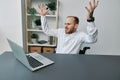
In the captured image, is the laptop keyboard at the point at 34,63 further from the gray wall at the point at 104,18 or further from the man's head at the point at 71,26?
the gray wall at the point at 104,18

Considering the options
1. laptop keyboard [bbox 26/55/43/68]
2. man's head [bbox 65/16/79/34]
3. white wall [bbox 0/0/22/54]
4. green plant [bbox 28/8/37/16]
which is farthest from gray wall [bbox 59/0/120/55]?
laptop keyboard [bbox 26/55/43/68]

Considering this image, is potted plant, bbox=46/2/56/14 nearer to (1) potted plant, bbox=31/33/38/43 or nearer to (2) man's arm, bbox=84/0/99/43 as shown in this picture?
(1) potted plant, bbox=31/33/38/43

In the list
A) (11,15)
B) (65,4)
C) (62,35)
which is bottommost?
(62,35)

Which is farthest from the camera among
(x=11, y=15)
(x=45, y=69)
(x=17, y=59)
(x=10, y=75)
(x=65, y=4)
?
(x=65, y=4)

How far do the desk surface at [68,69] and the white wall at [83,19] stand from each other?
5.68 feet

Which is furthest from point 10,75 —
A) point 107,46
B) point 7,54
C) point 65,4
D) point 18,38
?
point 107,46

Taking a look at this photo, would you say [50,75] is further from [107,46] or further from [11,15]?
[107,46]

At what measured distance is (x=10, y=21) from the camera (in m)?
3.06

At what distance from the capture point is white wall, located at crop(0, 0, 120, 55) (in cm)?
302

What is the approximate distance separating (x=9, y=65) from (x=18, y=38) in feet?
6.55

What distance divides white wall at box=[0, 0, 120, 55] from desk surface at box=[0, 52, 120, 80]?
1733 millimetres

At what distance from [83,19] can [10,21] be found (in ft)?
4.91

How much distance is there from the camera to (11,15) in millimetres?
3033

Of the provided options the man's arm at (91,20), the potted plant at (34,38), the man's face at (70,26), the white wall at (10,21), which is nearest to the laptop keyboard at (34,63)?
the man's arm at (91,20)
